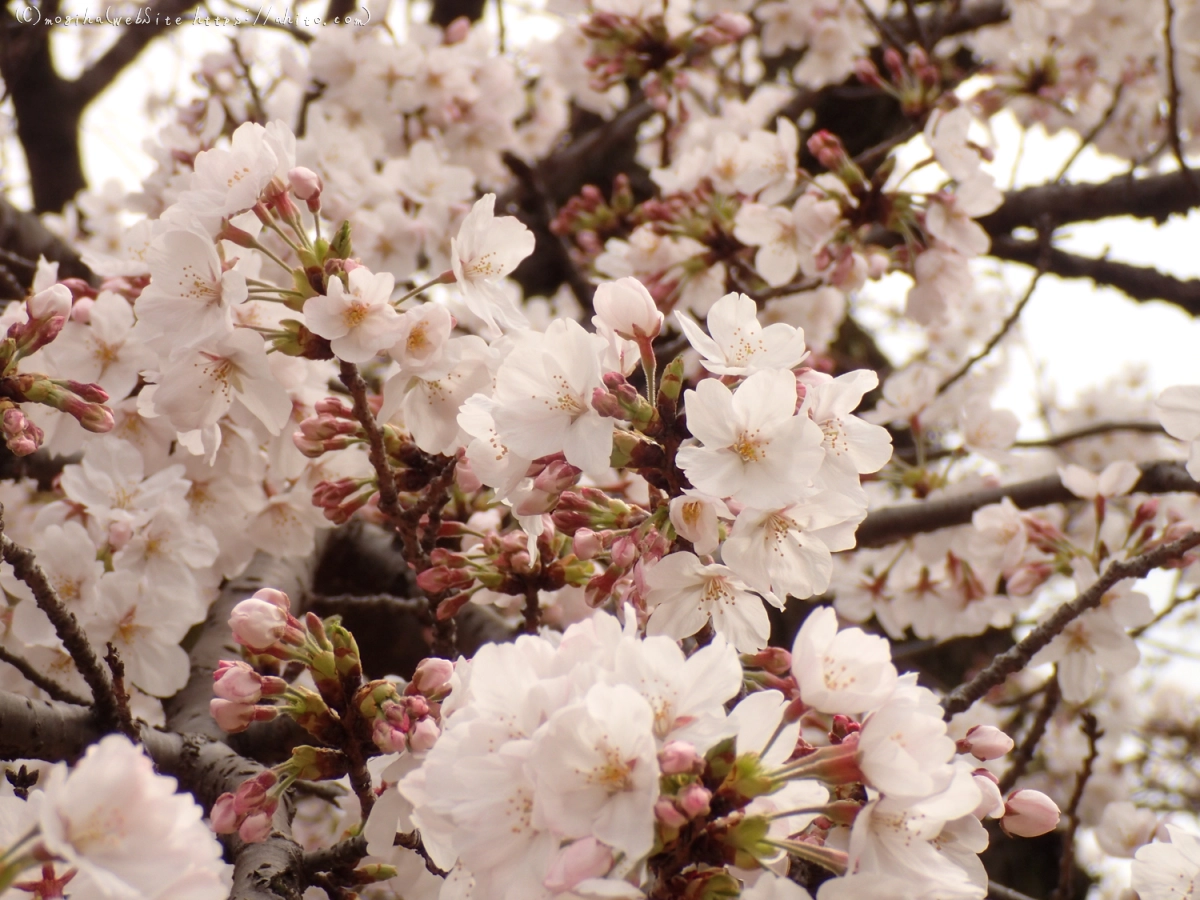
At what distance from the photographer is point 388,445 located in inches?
65.0

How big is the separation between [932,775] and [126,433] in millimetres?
1727

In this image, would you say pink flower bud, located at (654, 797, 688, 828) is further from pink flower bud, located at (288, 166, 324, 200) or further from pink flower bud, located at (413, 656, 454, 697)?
pink flower bud, located at (288, 166, 324, 200)

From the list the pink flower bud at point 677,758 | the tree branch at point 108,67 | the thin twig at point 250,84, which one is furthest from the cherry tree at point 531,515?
the tree branch at point 108,67

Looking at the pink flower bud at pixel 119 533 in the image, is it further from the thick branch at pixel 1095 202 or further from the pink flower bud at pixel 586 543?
the thick branch at pixel 1095 202

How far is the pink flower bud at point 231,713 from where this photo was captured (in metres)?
1.26

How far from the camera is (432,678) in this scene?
50.1 inches

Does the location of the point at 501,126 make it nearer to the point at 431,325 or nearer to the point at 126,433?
the point at 126,433

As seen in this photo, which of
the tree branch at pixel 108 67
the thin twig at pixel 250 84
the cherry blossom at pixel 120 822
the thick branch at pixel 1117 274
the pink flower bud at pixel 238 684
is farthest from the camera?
the tree branch at pixel 108 67

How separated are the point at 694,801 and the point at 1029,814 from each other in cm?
57

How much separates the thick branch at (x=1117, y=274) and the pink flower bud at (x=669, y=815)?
2.72 meters

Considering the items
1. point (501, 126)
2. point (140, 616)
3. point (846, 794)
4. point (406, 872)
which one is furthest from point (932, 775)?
point (501, 126)

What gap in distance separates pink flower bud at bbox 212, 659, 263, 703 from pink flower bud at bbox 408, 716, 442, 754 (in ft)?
0.81

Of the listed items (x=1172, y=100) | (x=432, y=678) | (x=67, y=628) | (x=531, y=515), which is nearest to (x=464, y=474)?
(x=531, y=515)

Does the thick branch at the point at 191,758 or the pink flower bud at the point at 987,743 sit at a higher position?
the pink flower bud at the point at 987,743
